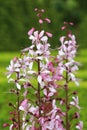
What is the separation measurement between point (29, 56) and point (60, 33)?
82.3ft

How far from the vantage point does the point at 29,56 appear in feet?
20.2

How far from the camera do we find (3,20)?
29.6 metres

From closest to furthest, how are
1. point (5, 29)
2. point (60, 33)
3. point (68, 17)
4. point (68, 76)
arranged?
point (68, 76) < point (5, 29) < point (60, 33) < point (68, 17)

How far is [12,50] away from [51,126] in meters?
24.2

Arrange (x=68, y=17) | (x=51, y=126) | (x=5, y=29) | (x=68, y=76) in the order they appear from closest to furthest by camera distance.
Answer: (x=51, y=126) → (x=68, y=76) → (x=5, y=29) → (x=68, y=17)

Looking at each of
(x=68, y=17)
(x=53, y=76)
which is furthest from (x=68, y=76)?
(x=68, y=17)

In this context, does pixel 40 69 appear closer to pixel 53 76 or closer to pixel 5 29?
pixel 53 76

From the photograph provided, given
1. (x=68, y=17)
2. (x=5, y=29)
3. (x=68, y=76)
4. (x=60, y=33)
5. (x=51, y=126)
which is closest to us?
(x=51, y=126)

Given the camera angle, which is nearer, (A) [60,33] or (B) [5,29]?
(B) [5,29]

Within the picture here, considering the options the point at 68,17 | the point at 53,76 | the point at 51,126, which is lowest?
the point at 51,126

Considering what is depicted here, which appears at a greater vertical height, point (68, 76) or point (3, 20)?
point (3, 20)

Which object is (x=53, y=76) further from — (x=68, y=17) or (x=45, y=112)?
(x=68, y=17)

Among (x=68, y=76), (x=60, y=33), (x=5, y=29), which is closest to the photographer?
(x=68, y=76)

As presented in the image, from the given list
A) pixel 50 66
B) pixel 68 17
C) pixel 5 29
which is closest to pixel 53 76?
pixel 50 66
